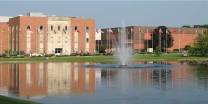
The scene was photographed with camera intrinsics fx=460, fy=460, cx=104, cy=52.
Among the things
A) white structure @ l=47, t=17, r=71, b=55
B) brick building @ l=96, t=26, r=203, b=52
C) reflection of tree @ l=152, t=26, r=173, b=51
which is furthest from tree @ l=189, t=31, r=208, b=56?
brick building @ l=96, t=26, r=203, b=52

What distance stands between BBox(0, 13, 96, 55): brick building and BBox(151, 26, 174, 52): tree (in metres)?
19.9

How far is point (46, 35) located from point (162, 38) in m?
34.4

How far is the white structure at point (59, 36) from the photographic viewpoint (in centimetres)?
11444

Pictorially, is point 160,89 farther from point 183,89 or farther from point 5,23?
point 5,23

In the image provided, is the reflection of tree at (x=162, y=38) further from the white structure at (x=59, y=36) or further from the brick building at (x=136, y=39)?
the white structure at (x=59, y=36)

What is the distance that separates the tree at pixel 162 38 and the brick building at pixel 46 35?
19.9 meters

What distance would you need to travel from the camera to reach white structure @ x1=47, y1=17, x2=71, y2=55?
114 meters

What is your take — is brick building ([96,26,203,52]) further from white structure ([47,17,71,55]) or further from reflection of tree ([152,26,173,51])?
white structure ([47,17,71,55])

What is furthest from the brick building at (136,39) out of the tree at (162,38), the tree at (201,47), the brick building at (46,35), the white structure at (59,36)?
the tree at (201,47)

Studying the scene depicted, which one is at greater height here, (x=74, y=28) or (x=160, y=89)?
(x=74, y=28)

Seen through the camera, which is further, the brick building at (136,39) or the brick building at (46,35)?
the brick building at (136,39)

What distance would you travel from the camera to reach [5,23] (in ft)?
400

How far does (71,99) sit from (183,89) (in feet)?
22.0

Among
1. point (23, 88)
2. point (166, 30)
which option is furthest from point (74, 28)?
point (23, 88)
